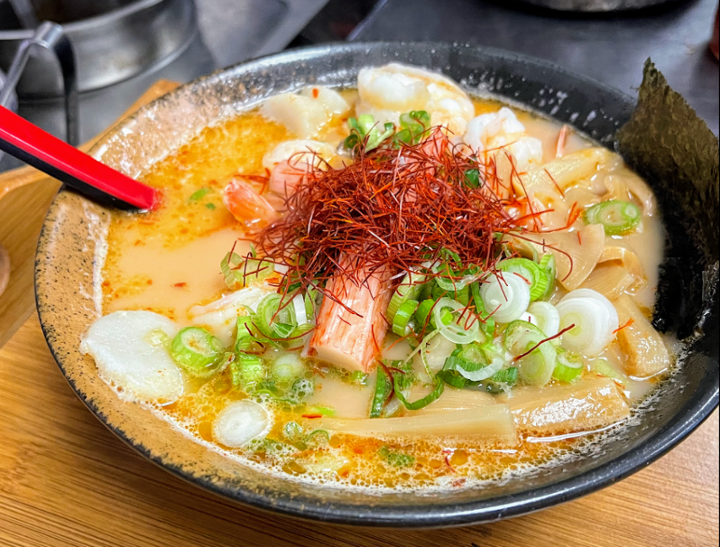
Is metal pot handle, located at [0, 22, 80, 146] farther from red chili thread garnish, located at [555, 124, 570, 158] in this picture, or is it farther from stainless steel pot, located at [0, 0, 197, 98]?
red chili thread garnish, located at [555, 124, 570, 158]

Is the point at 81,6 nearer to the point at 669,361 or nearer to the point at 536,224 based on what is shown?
the point at 536,224

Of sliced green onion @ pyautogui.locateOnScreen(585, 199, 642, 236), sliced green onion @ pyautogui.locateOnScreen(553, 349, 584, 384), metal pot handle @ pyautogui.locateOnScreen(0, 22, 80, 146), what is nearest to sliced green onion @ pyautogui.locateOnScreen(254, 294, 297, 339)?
sliced green onion @ pyautogui.locateOnScreen(553, 349, 584, 384)

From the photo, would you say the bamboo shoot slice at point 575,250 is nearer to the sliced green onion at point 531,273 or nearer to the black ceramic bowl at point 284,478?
the sliced green onion at point 531,273

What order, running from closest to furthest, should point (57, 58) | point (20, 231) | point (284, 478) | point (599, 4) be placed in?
point (284, 478) < point (20, 231) < point (57, 58) < point (599, 4)

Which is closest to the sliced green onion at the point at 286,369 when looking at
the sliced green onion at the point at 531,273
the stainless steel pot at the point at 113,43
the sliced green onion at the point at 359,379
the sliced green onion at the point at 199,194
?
the sliced green onion at the point at 359,379

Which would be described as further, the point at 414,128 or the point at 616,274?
the point at 414,128

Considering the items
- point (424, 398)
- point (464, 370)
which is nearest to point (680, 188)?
point (464, 370)

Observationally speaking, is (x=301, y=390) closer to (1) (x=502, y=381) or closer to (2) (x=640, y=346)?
(1) (x=502, y=381)
